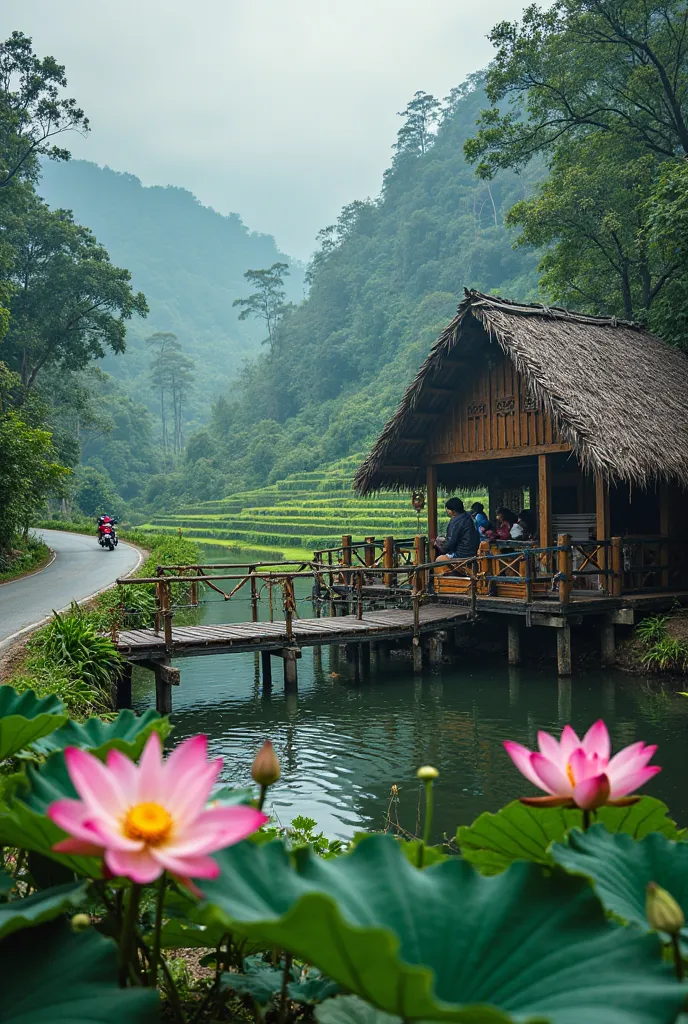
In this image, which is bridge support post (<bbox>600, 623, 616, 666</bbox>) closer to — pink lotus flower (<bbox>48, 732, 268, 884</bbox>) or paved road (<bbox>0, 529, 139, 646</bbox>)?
paved road (<bbox>0, 529, 139, 646</bbox>)

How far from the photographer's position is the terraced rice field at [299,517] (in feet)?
101

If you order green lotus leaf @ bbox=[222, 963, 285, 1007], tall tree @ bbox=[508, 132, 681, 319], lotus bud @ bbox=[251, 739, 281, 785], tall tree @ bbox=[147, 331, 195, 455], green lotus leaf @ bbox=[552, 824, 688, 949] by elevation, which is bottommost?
green lotus leaf @ bbox=[222, 963, 285, 1007]

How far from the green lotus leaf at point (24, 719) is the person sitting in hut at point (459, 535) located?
36.1 feet

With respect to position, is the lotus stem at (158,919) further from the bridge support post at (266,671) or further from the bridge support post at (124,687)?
the bridge support post at (266,671)

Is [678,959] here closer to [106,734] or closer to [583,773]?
[583,773]

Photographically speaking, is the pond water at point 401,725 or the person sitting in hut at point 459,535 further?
the person sitting in hut at point 459,535

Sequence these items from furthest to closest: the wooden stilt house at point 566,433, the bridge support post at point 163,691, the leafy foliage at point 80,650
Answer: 1. the wooden stilt house at point 566,433
2. the bridge support post at point 163,691
3. the leafy foliage at point 80,650

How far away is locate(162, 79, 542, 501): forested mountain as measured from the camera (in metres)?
50.5

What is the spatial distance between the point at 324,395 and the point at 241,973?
56.4m

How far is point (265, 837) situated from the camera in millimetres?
1761

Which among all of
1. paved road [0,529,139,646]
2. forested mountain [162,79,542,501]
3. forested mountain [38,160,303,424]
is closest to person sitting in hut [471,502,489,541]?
paved road [0,529,139,646]

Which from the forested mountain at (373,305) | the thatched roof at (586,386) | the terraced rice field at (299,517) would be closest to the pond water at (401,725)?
the thatched roof at (586,386)

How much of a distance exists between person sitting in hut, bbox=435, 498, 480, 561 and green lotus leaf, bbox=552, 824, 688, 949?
37.0 feet

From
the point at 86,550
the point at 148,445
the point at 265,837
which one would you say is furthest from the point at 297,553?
the point at 148,445
